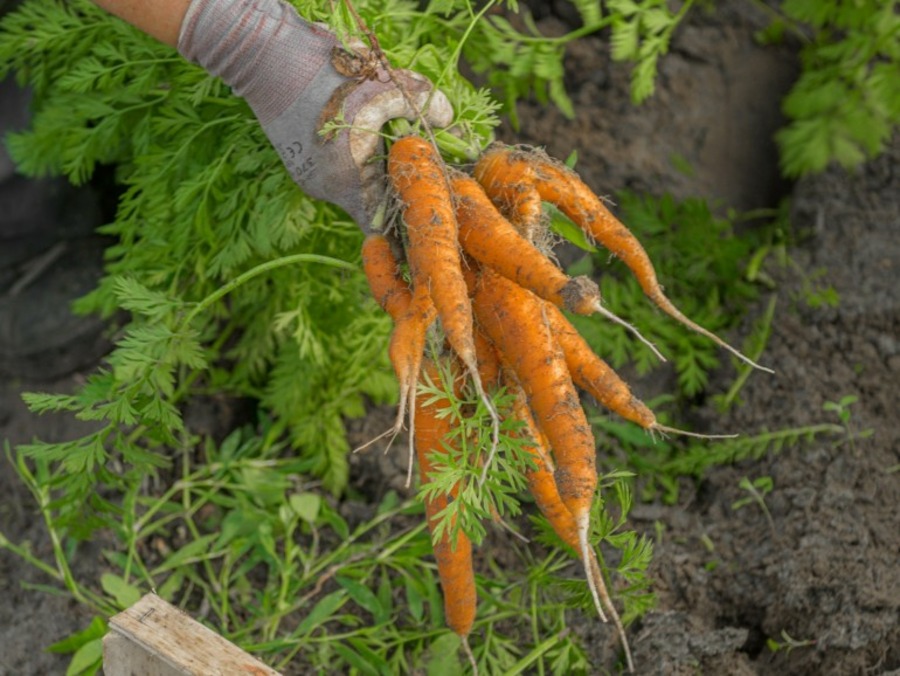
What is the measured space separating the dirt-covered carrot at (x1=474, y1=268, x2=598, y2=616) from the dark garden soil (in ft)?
1.32

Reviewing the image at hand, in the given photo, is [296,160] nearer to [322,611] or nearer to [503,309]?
[503,309]

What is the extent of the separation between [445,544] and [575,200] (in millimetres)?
606

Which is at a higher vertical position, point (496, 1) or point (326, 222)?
point (496, 1)

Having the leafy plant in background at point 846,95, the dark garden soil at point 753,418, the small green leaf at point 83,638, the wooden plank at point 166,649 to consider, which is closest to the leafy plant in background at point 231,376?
the small green leaf at point 83,638

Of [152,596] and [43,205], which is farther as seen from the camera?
[43,205]

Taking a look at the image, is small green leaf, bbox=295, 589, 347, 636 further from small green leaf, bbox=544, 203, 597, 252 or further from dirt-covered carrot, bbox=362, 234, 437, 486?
small green leaf, bbox=544, 203, 597, 252

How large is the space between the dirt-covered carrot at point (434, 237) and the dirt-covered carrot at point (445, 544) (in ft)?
0.47

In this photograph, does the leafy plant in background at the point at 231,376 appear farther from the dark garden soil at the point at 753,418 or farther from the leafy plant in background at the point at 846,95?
the leafy plant in background at the point at 846,95

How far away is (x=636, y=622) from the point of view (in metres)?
1.94

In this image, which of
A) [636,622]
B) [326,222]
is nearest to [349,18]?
[326,222]

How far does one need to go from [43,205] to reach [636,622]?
1.70 m

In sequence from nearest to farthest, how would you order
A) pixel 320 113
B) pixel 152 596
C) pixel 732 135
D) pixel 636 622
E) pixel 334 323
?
1. pixel 152 596
2. pixel 320 113
3. pixel 636 622
4. pixel 334 323
5. pixel 732 135

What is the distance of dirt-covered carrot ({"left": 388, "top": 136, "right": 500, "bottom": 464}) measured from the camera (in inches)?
62.1

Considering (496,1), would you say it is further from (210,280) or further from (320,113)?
(210,280)
